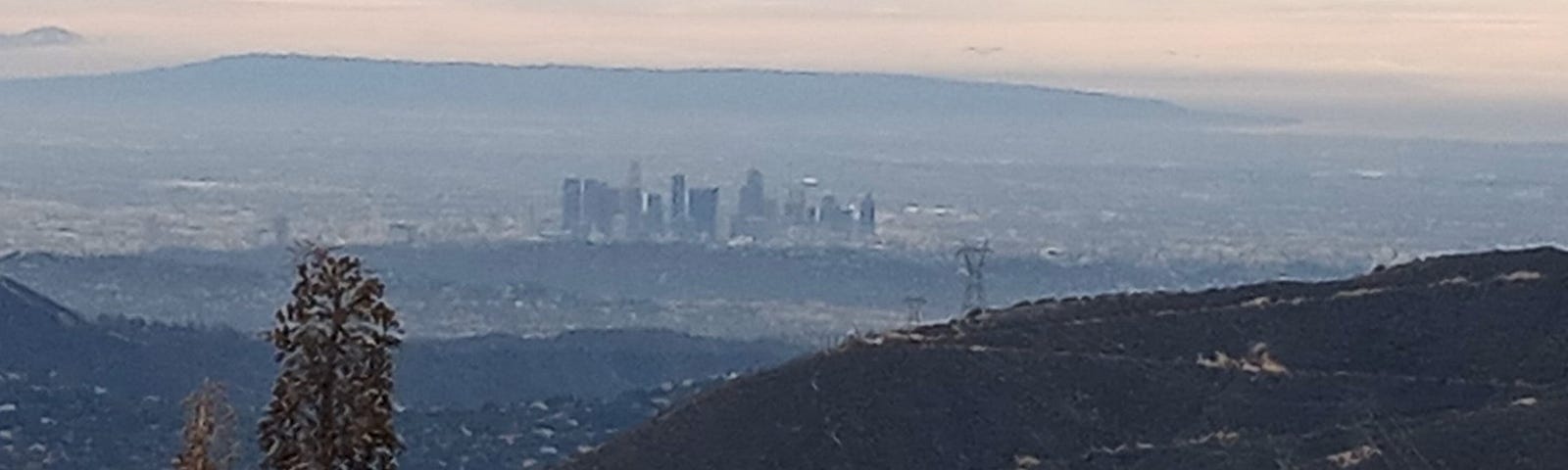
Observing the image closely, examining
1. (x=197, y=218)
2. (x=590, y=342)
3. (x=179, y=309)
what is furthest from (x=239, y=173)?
(x=590, y=342)

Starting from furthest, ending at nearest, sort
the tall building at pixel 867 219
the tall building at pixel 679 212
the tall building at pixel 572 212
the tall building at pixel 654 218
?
1. the tall building at pixel 572 212
2. the tall building at pixel 679 212
3. the tall building at pixel 654 218
4. the tall building at pixel 867 219

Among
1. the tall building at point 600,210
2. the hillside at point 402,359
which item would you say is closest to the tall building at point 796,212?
the tall building at point 600,210

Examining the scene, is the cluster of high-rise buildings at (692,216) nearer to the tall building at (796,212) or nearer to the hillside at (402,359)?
the tall building at (796,212)

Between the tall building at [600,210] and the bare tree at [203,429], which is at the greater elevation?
the bare tree at [203,429]

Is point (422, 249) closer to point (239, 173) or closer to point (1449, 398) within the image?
point (239, 173)

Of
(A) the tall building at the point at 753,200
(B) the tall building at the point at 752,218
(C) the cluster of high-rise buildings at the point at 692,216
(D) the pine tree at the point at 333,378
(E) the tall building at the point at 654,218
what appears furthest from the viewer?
(E) the tall building at the point at 654,218

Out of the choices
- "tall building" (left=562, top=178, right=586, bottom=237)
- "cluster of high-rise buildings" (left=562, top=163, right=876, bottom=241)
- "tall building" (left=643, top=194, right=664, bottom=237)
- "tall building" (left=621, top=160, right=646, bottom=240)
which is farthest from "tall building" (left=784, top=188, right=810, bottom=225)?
"tall building" (left=562, top=178, right=586, bottom=237)

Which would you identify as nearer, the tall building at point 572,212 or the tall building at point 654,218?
the tall building at point 654,218
